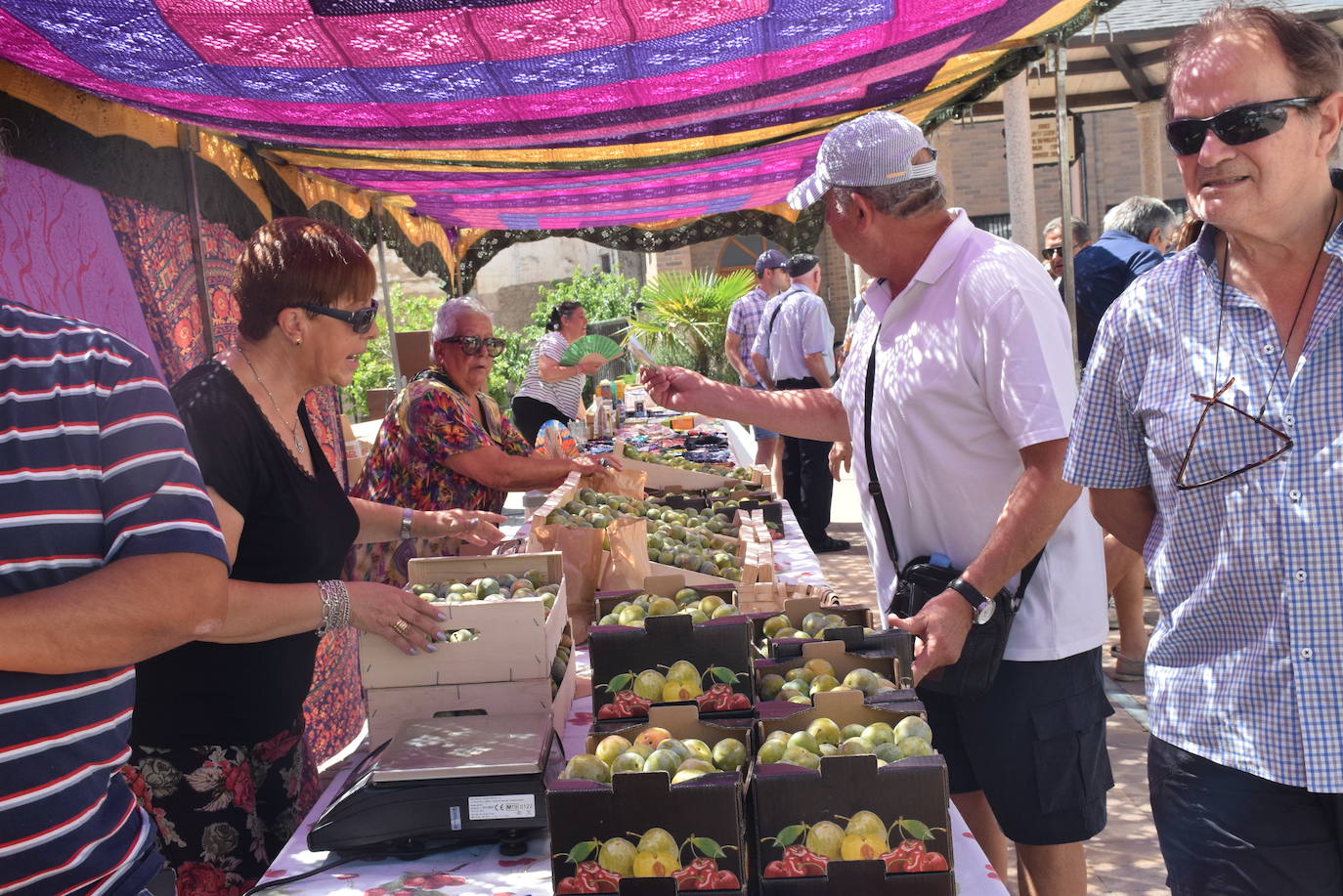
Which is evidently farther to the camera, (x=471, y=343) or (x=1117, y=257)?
(x=1117, y=257)

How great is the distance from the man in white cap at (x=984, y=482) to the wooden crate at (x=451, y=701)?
75cm

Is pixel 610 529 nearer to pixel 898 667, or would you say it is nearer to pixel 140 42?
pixel 898 667

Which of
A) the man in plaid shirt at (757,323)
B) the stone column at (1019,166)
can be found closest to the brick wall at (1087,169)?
the man in plaid shirt at (757,323)

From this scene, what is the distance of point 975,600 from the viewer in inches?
84.1

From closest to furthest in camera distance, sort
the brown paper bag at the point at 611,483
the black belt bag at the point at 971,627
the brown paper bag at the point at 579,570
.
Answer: the black belt bag at the point at 971,627 < the brown paper bag at the point at 579,570 < the brown paper bag at the point at 611,483

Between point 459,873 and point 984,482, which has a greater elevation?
point 984,482

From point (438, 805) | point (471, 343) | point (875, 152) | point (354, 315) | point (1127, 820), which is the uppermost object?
point (875, 152)

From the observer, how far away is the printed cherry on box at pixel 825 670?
6.02ft

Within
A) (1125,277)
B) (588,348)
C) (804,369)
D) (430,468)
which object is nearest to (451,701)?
(430,468)

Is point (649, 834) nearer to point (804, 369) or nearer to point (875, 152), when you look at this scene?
point (875, 152)

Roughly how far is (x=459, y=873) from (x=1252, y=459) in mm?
1349

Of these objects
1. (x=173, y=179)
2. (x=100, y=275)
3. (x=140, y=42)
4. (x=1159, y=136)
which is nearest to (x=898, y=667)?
(x=140, y=42)

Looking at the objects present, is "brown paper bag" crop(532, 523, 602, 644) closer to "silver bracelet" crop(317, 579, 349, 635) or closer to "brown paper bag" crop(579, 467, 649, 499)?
"silver bracelet" crop(317, 579, 349, 635)

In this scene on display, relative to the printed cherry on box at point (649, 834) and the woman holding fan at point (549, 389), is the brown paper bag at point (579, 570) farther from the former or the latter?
the woman holding fan at point (549, 389)
